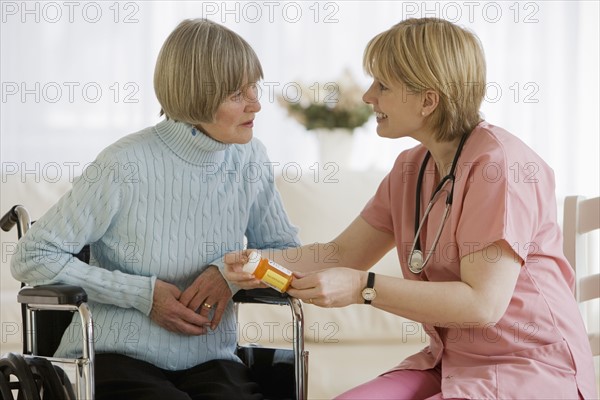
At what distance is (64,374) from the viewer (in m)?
1.56

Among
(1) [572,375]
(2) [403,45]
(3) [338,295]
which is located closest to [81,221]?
(3) [338,295]

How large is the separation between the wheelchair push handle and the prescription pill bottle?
614 millimetres

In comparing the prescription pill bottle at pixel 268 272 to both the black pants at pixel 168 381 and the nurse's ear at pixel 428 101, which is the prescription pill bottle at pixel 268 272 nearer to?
the black pants at pixel 168 381

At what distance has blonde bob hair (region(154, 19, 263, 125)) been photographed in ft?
5.53

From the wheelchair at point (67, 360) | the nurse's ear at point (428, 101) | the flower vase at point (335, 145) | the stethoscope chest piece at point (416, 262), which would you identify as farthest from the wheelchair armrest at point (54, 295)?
the flower vase at point (335, 145)

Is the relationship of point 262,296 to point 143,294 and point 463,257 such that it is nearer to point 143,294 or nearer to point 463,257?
point 143,294

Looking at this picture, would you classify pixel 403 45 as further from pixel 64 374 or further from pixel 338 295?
pixel 64 374

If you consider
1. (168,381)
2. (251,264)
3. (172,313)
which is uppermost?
(251,264)

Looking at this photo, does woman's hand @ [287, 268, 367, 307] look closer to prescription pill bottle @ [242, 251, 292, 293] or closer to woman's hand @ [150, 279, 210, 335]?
prescription pill bottle @ [242, 251, 292, 293]

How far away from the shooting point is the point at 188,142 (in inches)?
69.2

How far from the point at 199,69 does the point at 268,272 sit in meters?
0.43

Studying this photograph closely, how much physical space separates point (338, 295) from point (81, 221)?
527 millimetres

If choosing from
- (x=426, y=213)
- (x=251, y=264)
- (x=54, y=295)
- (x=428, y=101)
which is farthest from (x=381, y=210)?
(x=54, y=295)

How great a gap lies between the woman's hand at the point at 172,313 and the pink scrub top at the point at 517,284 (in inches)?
17.9
